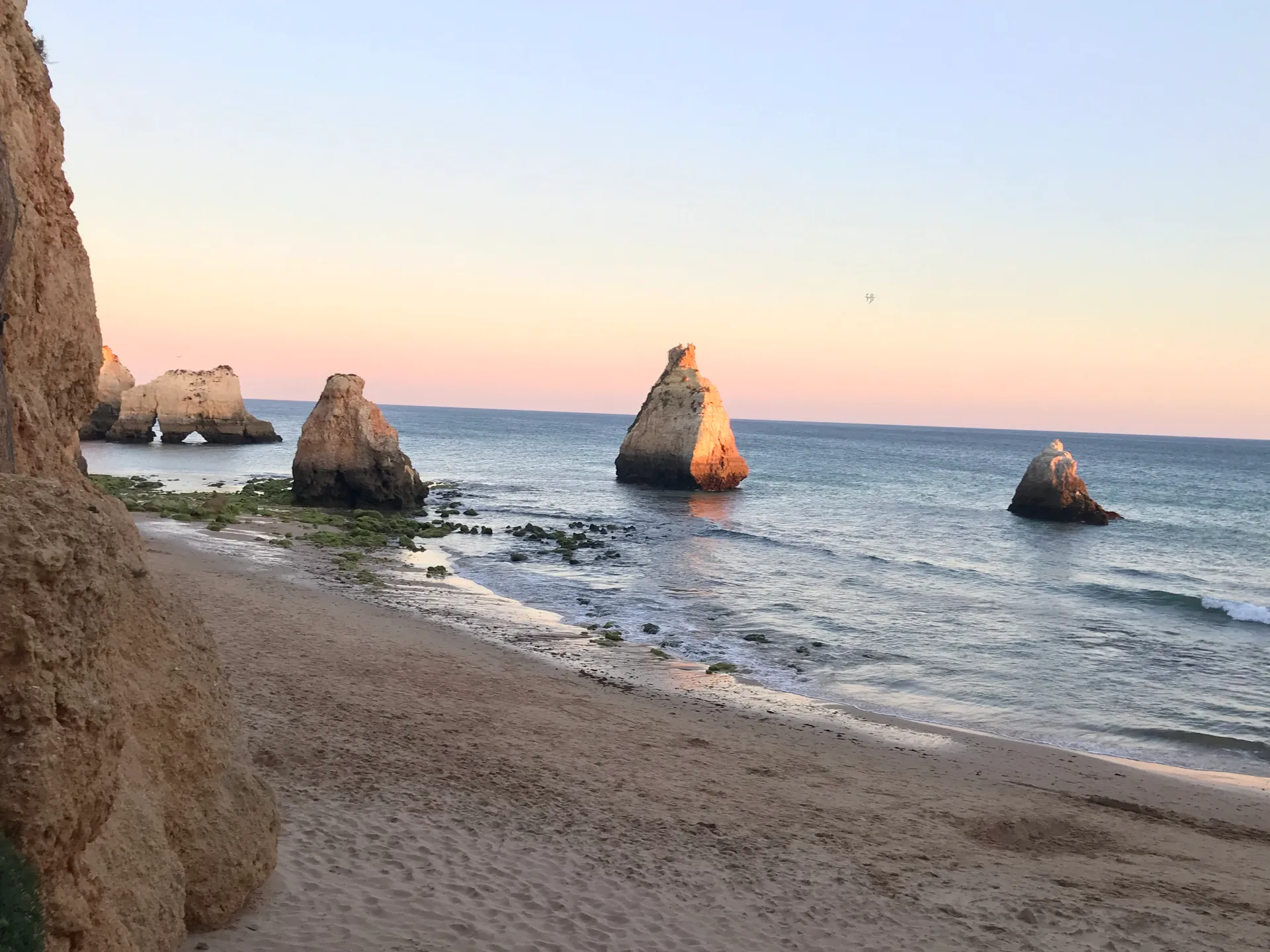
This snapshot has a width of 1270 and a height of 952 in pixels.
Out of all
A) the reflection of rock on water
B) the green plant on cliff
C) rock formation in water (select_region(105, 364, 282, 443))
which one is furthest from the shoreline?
rock formation in water (select_region(105, 364, 282, 443))

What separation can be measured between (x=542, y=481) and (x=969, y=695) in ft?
164

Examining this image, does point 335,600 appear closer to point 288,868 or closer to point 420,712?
point 420,712

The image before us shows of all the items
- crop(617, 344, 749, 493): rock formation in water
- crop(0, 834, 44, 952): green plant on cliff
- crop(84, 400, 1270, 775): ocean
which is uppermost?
crop(617, 344, 749, 493): rock formation in water

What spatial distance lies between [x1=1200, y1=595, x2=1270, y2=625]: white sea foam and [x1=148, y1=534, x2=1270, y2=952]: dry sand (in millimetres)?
15722

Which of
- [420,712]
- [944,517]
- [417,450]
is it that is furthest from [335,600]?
[417,450]

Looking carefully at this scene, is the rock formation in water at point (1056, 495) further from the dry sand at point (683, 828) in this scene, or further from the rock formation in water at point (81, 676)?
the rock formation in water at point (81, 676)

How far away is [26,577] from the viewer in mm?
4148

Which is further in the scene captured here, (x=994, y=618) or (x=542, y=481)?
(x=542, y=481)

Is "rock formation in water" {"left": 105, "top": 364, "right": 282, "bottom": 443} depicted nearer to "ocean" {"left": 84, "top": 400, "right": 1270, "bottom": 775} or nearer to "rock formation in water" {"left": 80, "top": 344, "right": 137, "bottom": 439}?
"rock formation in water" {"left": 80, "top": 344, "right": 137, "bottom": 439}

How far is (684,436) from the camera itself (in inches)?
2304

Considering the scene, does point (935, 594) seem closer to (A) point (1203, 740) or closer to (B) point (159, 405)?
(A) point (1203, 740)

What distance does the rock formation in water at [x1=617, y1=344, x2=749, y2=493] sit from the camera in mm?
57500

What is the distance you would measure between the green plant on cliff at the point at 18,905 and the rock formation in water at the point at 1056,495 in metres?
51.6

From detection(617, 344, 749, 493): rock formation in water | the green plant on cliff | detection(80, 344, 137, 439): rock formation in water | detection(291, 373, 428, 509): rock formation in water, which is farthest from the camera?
detection(80, 344, 137, 439): rock formation in water
